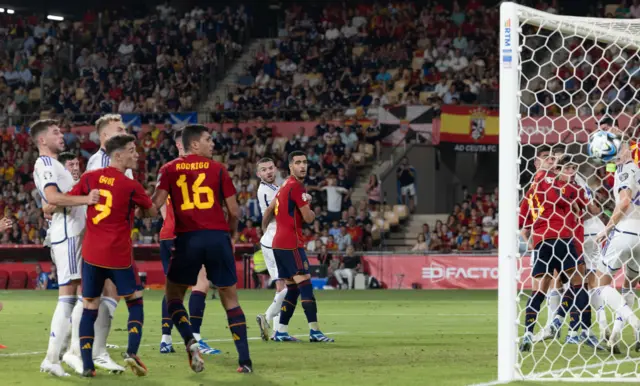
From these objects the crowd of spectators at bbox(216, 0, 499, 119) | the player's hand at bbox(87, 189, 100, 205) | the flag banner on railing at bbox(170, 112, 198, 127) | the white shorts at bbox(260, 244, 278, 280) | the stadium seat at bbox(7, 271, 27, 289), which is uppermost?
the crowd of spectators at bbox(216, 0, 499, 119)

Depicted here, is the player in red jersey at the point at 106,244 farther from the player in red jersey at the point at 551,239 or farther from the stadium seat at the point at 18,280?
the stadium seat at the point at 18,280

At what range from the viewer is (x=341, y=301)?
71.6 feet

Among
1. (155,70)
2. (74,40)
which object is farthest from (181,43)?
(74,40)

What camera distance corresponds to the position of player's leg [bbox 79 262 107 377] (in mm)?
8688

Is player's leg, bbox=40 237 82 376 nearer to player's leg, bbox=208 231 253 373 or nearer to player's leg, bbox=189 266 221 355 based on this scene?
player's leg, bbox=208 231 253 373

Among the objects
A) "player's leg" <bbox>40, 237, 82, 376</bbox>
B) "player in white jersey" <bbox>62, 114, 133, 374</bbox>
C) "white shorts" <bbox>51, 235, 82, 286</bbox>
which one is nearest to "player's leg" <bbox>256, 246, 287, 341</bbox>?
"player in white jersey" <bbox>62, 114, 133, 374</bbox>

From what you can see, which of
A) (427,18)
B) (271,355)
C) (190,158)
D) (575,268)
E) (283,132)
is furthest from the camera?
(427,18)

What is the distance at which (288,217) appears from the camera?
12.7 m

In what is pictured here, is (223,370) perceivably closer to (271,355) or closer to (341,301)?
(271,355)

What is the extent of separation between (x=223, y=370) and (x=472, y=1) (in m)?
29.3

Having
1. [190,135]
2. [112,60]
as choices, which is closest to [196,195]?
[190,135]

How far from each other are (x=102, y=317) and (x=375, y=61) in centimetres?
2656

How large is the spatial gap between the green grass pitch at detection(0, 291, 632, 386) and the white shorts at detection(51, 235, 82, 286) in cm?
86

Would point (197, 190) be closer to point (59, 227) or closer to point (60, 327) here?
point (59, 227)
